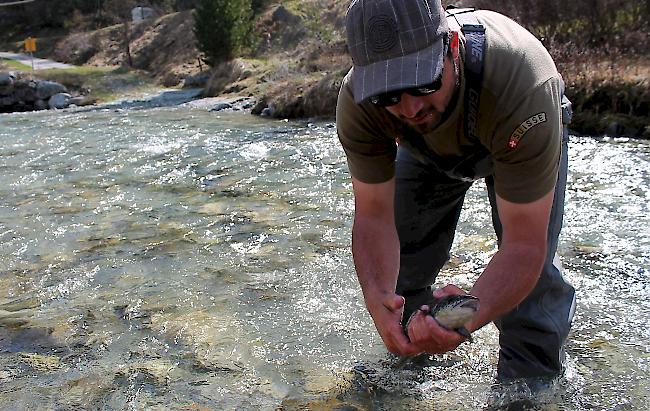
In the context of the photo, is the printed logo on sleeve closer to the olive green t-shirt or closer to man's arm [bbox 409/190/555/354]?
the olive green t-shirt

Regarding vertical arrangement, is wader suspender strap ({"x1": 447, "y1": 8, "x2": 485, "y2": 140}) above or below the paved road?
above

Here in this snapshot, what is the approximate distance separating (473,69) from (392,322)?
0.94 meters

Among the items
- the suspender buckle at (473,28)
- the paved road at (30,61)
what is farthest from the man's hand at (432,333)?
the paved road at (30,61)

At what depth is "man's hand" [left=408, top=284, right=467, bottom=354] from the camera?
2186 mm

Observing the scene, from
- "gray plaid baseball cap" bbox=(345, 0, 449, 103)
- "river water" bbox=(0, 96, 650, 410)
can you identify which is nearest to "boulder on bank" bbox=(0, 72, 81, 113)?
"river water" bbox=(0, 96, 650, 410)

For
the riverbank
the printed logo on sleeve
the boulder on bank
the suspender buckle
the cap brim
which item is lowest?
the boulder on bank

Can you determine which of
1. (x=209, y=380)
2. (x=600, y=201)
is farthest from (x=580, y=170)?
(x=209, y=380)

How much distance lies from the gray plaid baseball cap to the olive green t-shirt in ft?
0.76

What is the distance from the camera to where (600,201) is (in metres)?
6.28

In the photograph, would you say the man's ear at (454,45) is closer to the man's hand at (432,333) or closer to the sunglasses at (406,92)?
the sunglasses at (406,92)

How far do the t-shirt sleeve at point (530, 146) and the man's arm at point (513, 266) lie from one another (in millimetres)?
52

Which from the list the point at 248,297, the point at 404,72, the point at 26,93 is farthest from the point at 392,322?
the point at 26,93

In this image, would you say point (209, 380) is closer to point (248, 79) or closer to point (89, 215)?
point (89, 215)

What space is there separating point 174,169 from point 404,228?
6249mm
